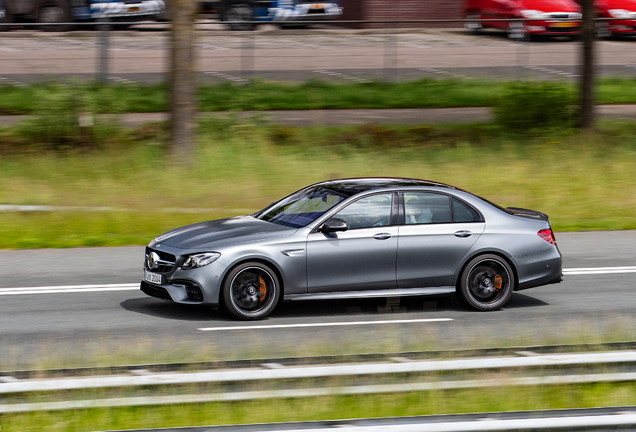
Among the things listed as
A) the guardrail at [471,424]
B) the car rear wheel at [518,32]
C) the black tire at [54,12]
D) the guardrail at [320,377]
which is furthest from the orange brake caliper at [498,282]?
the black tire at [54,12]

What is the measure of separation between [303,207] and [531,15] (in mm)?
21935

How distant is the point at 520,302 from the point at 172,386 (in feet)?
17.2

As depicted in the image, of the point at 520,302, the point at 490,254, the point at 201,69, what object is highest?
the point at 201,69

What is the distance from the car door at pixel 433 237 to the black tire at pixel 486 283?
0.16 m

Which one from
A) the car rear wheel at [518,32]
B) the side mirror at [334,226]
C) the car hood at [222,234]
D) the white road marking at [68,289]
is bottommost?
the white road marking at [68,289]

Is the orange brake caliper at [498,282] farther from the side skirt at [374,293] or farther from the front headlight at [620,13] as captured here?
the front headlight at [620,13]

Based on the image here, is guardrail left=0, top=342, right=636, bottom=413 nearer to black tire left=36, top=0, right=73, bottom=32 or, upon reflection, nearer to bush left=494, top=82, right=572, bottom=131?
bush left=494, top=82, right=572, bottom=131

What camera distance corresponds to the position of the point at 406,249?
919 cm

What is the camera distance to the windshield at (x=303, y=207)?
366 inches

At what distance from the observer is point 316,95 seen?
80.8ft

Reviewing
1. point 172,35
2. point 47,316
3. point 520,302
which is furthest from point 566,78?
point 47,316

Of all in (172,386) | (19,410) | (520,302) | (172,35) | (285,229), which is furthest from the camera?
(172,35)

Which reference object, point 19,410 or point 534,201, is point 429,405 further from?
point 534,201

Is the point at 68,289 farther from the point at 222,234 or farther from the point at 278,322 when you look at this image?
the point at 278,322
